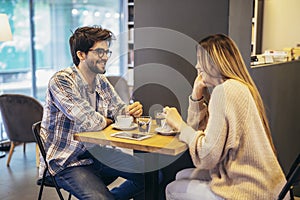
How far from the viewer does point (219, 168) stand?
73.4 inches

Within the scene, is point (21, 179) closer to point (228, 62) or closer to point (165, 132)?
point (165, 132)

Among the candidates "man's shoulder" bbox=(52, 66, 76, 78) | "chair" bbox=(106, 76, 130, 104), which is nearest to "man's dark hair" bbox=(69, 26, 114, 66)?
"man's shoulder" bbox=(52, 66, 76, 78)

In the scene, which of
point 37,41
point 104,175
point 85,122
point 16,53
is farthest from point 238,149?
point 37,41

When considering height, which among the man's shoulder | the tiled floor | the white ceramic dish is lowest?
the tiled floor

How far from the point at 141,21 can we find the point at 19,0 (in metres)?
3.17

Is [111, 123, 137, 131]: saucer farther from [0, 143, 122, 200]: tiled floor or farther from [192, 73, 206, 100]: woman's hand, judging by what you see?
[0, 143, 122, 200]: tiled floor

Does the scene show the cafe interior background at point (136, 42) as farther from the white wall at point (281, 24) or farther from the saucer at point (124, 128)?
the saucer at point (124, 128)

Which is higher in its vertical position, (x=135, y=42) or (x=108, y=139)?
(x=135, y=42)

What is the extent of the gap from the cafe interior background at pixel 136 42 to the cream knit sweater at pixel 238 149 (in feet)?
2.58

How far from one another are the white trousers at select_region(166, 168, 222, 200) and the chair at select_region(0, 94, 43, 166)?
8.00ft

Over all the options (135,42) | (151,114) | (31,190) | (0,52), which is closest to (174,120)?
(151,114)

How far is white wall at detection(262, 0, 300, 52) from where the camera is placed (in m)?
6.34

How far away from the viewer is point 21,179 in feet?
12.4

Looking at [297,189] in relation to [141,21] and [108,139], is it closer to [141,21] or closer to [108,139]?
[141,21]
